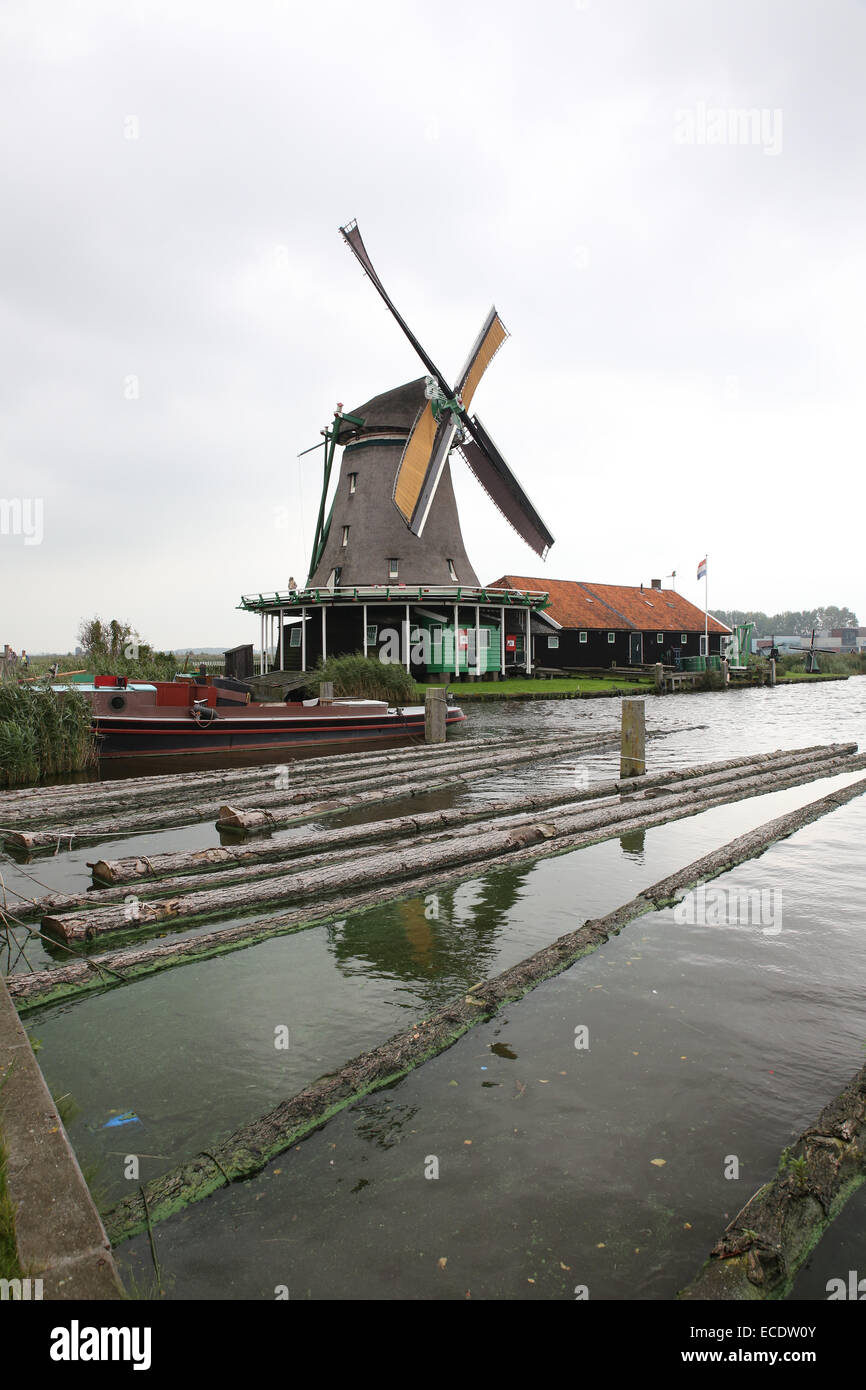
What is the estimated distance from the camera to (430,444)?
3534 centimetres

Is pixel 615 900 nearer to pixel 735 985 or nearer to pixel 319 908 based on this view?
pixel 735 985

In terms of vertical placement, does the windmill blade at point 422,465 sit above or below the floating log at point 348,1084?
above

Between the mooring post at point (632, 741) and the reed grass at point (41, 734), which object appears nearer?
the mooring post at point (632, 741)

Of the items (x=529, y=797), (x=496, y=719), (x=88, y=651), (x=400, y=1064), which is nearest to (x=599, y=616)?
(x=496, y=719)

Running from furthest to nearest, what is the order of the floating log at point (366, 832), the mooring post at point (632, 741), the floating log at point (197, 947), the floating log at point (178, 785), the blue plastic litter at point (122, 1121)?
the mooring post at point (632, 741), the floating log at point (178, 785), the floating log at point (366, 832), the floating log at point (197, 947), the blue plastic litter at point (122, 1121)

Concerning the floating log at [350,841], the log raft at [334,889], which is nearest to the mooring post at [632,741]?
the floating log at [350,841]

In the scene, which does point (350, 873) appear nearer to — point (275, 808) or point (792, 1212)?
point (275, 808)

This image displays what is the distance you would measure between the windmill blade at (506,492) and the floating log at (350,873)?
2782cm

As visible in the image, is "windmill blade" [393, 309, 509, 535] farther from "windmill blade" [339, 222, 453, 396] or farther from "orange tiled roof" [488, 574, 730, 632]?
"orange tiled roof" [488, 574, 730, 632]

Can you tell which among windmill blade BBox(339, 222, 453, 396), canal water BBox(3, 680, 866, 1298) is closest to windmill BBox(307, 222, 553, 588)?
windmill blade BBox(339, 222, 453, 396)

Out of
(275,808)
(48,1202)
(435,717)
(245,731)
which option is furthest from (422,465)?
(48,1202)

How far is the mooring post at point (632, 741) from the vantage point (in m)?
14.5

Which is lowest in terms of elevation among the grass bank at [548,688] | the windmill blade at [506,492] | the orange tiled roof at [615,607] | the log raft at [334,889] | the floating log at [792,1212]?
the floating log at [792,1212]

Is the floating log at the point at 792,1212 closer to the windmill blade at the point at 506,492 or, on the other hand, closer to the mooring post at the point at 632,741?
the mooring post at the point at 632,741
